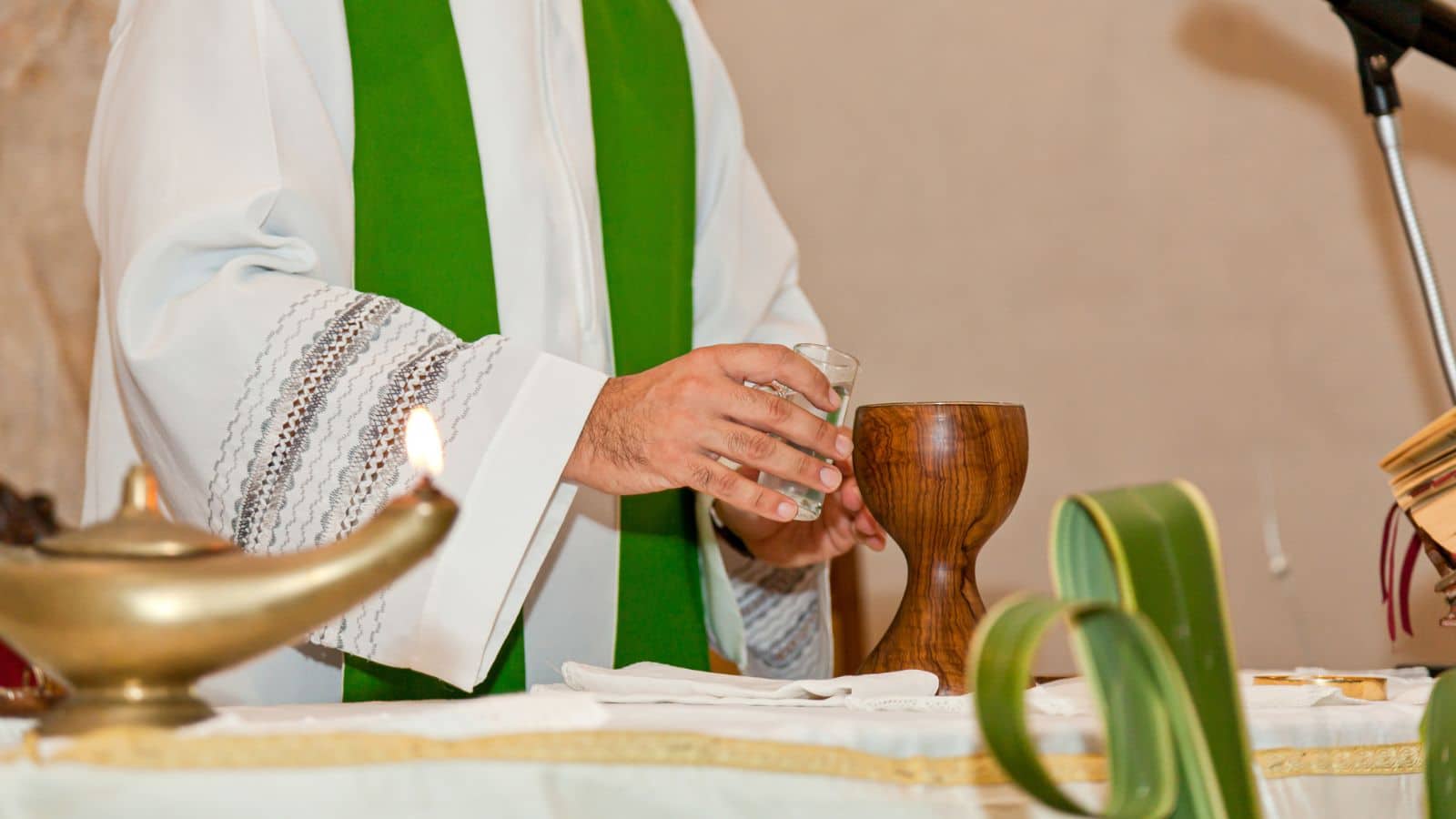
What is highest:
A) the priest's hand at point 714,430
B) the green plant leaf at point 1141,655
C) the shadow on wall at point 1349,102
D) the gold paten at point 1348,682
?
the shadow on wall at point 1349,102

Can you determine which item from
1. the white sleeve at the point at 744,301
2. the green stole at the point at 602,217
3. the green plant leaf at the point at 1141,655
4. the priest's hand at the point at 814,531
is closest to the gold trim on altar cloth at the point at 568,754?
the green plant leaf at the point at 1141,655

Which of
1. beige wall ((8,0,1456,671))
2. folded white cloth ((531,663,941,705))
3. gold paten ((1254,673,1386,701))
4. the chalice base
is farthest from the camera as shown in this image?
beige wall ((8,0,1456,671))

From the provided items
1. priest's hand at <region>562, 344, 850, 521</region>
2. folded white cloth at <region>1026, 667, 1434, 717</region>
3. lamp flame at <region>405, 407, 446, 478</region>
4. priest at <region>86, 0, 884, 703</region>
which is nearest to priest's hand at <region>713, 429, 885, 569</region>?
priest at <region>86, 0, 884, 703</region>

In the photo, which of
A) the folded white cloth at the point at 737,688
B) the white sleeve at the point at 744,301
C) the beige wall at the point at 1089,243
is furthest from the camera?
the beige wall at the point at 1089,243

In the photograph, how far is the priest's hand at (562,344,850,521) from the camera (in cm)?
121

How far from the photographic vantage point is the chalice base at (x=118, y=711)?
2.09ft

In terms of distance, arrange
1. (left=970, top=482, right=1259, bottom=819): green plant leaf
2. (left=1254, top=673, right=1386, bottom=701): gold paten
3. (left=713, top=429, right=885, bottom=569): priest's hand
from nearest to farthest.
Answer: (left=970, top=482, right=1259, bottom=819): green plant leaf → (left=1254, top=673, right=1386, bottom=701): gold paten → (left=713, top=429, right=885, bottom=569): priest's hand

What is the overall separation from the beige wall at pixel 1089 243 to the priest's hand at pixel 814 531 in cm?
134

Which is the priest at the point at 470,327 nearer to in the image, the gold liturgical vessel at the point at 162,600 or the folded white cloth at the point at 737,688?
the folded white cloth at the point at 737,688

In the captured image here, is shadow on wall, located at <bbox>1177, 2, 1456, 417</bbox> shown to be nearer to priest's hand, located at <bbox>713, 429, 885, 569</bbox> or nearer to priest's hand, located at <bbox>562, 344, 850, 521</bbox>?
priest's hand, located at <bbox>713, 429, 885, 569</bbox>

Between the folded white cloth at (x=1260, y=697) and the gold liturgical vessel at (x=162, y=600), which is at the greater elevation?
the gold liturgical vessel at (x=162, y=600)

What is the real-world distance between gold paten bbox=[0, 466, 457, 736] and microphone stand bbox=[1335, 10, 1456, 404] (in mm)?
1481

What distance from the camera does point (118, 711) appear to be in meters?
0.64

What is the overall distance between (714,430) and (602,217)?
2.52 ft
